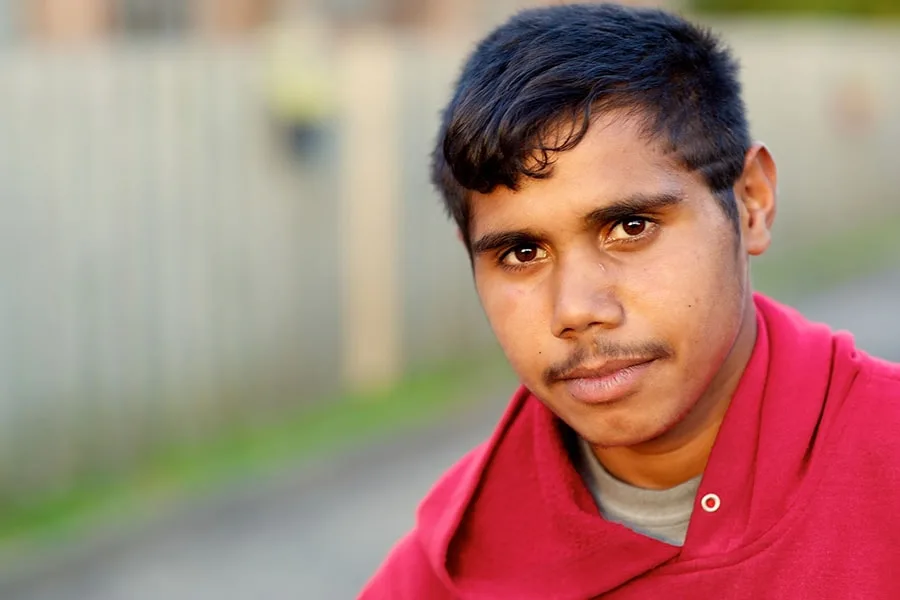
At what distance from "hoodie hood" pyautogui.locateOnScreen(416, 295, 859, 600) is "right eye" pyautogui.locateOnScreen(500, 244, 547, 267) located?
31 centimetres

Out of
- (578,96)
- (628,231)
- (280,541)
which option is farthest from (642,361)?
(280,541)

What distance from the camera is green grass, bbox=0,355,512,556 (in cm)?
608

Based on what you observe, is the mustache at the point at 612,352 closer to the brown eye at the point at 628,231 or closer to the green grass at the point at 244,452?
the brown eye at the point at 628,231

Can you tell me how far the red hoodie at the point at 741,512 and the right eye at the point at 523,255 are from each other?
1.01ft

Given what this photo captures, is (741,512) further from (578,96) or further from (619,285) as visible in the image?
(578,96)

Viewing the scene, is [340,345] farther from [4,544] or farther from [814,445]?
[814,445]

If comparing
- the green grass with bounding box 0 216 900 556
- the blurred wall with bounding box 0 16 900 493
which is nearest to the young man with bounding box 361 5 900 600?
the green grass with bounding box 0 216 900 556

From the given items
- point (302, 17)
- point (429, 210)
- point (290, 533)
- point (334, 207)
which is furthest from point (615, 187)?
point (302, 17)

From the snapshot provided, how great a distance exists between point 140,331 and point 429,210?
2.36 m

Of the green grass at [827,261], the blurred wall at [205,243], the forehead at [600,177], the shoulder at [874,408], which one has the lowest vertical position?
the green grass at [827,261]

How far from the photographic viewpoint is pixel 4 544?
18.8 ft

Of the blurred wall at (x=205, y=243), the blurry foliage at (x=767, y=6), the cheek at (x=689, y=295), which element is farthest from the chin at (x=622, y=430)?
the blurry foliage at (x=767, y=6)

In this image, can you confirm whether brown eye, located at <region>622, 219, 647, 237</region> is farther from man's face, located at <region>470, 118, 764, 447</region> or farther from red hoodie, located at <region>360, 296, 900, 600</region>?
red hoodie, located at <region>360, 296, 900, 600</region>

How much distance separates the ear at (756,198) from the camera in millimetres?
2387
